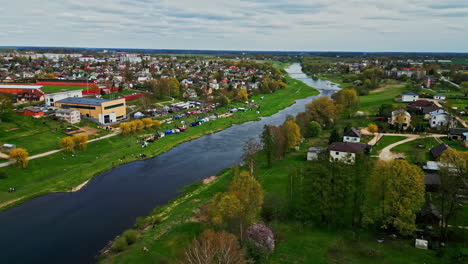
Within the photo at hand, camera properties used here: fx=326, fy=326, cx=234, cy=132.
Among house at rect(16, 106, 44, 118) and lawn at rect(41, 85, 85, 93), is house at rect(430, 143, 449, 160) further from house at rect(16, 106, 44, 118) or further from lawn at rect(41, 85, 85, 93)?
lawn at rect(41, 85, 85, 93)

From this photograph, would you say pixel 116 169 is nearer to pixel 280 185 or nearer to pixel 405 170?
pixel 280 185

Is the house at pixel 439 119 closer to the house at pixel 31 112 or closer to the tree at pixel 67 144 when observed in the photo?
the tree at pixel 67 144

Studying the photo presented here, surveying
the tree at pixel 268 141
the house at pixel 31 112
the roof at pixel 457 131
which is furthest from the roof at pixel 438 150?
the house at pixel 31 112

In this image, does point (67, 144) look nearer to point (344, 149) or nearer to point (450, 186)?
point (344, 149)

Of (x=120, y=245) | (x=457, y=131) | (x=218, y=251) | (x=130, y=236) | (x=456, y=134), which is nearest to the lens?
(x=218, y=251)

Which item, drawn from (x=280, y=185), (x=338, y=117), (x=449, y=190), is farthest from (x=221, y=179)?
(x=338, y=117)

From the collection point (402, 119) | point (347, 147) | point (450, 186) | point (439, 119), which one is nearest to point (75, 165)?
point (347, 147)
